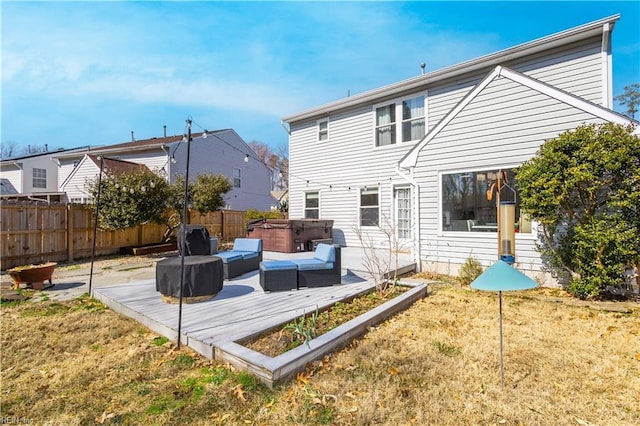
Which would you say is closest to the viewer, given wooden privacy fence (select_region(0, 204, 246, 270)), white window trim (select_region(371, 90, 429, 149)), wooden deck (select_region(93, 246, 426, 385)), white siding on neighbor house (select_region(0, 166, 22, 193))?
wooden deck (select_region(93, 246, 426, 385))

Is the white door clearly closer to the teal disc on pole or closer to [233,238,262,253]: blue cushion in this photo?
[233,238,262,253]: blue cushion

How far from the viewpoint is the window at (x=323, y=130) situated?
491 inches

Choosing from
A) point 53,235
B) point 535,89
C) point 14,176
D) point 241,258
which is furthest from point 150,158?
point 535,89

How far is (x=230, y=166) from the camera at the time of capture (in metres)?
21.8

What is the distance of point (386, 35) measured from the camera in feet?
33.5

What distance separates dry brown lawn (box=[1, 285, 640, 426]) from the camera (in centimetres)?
242

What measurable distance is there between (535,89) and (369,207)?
5.86 meters

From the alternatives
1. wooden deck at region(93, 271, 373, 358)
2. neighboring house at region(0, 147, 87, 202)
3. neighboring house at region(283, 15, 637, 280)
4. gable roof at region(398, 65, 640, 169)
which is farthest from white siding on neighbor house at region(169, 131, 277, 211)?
wooden deck at region(93, 271, 373, 358)

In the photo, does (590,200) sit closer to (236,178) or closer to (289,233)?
(289,233)

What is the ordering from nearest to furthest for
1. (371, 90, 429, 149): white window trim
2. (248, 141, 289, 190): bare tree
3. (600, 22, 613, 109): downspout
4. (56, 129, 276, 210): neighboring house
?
(600, 22, 613, 109): downspout
(371, 90, 429, 149): white window trim
(56, 129, 276, 210): neighboring house
(248, 141, 289, 190): bare tree

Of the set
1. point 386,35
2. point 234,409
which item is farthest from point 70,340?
point 386,35

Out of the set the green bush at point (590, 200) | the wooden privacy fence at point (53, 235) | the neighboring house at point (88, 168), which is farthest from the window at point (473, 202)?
the neighboring house at point (88, 168)

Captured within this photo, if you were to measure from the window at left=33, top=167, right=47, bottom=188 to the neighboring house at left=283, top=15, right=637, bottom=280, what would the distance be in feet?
74.8

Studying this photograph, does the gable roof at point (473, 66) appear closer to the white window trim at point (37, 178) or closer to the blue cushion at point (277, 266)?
the blue cushion at point (277, 266)
